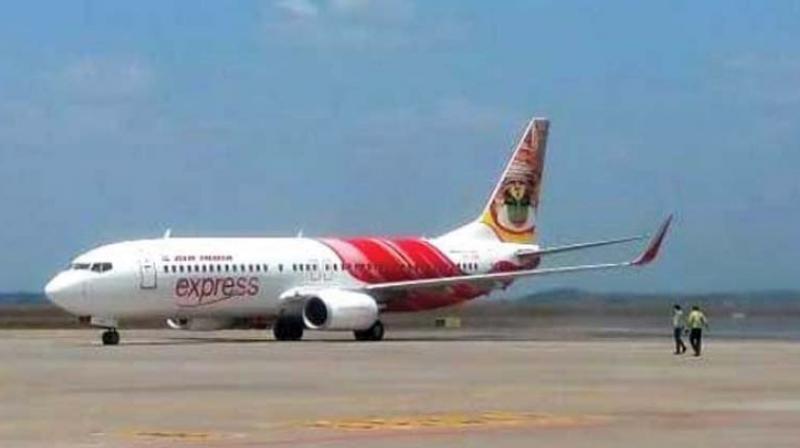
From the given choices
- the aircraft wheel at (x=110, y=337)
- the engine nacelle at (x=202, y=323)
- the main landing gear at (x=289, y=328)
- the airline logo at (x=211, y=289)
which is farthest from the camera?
the main landing gear at (x=289, y=328)

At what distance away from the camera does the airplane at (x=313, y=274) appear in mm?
62750

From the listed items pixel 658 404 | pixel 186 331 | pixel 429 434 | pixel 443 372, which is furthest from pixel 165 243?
pixel 429 434

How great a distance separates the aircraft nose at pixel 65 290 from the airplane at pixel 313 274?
0.11 ft

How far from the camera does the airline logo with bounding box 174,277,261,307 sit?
63531 millimetres

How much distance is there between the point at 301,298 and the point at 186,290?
4.42 m

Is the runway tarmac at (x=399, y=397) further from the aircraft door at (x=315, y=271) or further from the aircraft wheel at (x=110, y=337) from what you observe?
the aircraft door at (x=315, y=271)

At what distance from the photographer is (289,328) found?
67.6m

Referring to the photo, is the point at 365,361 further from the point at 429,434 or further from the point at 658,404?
the point at 429,434

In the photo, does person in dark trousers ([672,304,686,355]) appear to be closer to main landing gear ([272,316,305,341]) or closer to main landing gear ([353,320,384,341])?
main landing gear ([353,320,384,341])

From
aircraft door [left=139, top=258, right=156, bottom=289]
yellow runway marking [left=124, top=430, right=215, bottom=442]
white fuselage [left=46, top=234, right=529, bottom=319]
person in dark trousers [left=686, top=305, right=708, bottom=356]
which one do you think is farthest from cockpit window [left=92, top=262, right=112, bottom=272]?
yellow runway marking [left=124, top=430, right=215, bottom=442]

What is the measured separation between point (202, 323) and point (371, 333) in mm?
6309

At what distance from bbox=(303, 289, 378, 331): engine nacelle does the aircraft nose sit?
Answer: 26.5 ft

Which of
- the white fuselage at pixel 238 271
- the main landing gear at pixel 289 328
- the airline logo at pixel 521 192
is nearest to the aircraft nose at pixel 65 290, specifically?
the white fuselage at pixel 238 271

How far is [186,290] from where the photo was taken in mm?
63562
